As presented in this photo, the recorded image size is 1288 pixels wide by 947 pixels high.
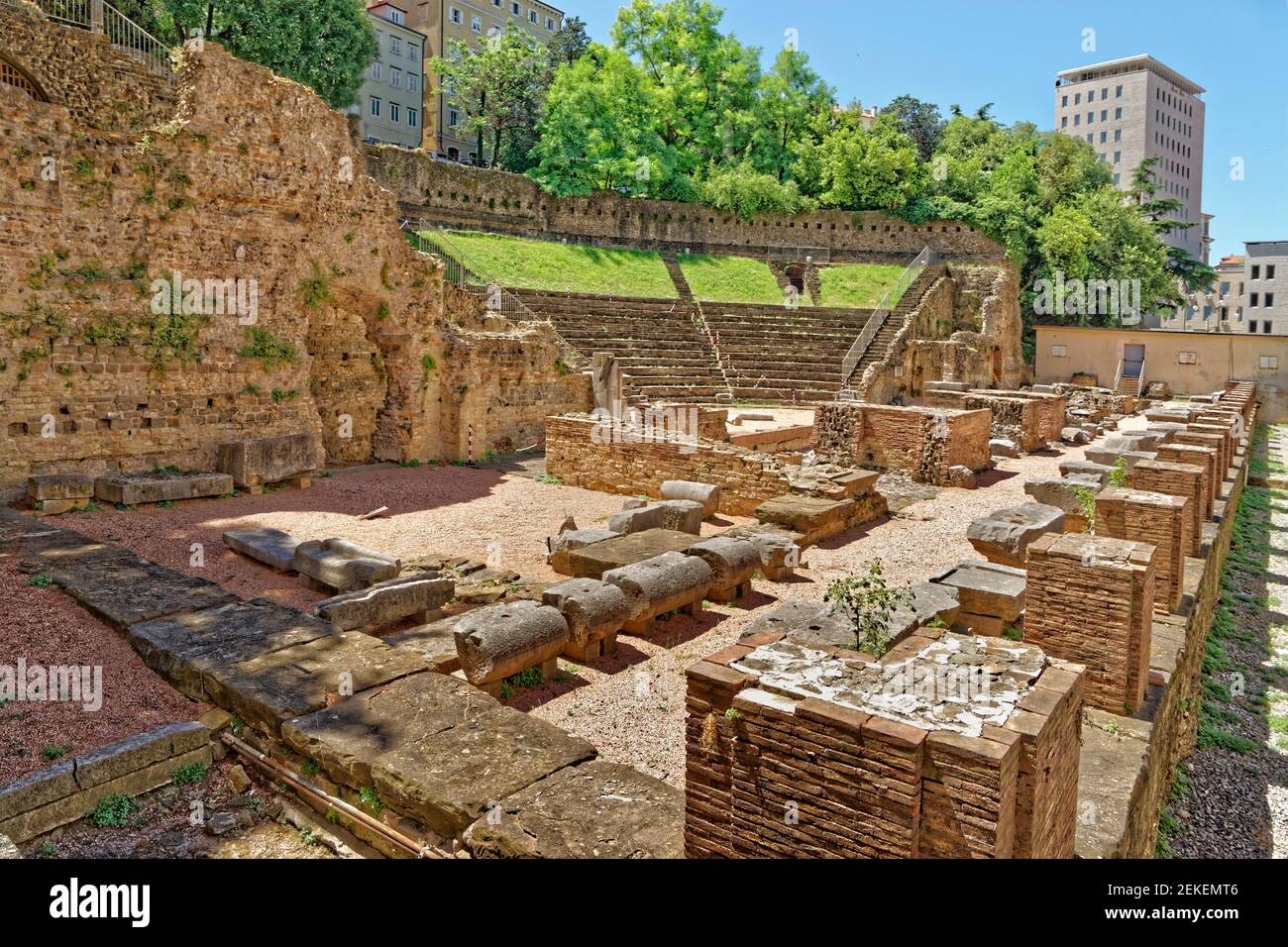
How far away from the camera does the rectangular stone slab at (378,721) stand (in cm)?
539

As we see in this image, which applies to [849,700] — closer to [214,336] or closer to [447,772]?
[447,772]

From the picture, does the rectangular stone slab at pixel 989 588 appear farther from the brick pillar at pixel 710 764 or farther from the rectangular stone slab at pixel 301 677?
the rectangular stone slab at pixel 301 677

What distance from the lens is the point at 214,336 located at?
15.4 meters

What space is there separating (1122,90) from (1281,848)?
95.5 m

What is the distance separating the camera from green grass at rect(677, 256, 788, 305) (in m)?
36.2

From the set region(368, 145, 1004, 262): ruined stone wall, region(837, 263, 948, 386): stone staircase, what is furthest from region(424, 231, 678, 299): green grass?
region(837, 263, 948, 386): stone staircase

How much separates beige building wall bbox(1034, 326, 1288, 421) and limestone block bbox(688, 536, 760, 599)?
32082 mm

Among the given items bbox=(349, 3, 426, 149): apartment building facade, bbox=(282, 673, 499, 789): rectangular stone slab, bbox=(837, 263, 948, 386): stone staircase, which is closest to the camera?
bbox=(282, 673, 499, 789): rectangular stone slab

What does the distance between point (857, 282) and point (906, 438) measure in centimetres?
2170

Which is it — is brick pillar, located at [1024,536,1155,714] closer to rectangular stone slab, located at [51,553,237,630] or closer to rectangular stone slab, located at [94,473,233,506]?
rectangular stone slab, located at [51,553,237,630]

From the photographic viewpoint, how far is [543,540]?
1281 cm

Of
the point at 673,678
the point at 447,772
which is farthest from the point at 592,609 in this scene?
the point at 447,772

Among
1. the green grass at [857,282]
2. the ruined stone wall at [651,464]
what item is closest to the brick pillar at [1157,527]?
the ruined stone wall at [651,464]

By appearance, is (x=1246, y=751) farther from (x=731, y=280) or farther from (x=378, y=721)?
(x=731, y=280)
